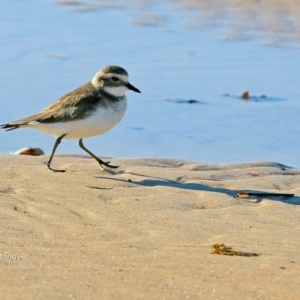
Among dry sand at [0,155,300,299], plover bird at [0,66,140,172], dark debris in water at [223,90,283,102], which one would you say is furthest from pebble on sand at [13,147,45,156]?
dark debris in water at [223,90,283,102]

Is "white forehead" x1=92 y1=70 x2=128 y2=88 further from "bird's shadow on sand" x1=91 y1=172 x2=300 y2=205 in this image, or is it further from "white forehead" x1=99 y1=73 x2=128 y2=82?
"bird's shadow on sand" x1=91 y1=172 x2=300 y2=205

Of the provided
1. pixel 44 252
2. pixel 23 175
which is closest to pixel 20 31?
pixel 23 175

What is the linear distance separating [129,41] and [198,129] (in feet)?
11.7

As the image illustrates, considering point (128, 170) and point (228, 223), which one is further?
point (128, 170)

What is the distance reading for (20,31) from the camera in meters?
13.2

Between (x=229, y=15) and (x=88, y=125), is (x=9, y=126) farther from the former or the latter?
(x=229, y=15)

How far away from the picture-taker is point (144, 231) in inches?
222

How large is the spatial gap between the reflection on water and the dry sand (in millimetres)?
5491

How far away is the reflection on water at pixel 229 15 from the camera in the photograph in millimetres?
13320

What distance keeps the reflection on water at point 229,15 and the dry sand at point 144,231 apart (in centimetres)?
549

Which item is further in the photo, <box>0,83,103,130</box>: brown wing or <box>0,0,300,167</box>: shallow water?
<box>0,0,300,167</box>: shallow water

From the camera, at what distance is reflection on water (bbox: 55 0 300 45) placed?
13.3 metres

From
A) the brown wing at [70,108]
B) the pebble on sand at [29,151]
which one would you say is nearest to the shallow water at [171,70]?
the pebble on sand at [29,151]

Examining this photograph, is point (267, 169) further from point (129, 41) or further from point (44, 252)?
point (129, 41)
